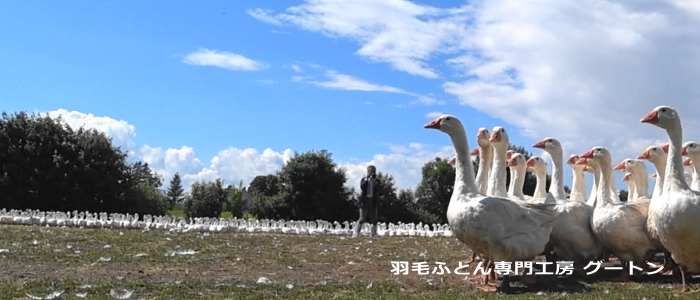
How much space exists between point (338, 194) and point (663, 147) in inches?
1268

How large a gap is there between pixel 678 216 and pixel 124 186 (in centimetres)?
3512

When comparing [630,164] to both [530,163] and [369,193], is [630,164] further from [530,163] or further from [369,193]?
[369,193]

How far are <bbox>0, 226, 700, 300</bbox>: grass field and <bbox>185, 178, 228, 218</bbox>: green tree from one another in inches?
1238

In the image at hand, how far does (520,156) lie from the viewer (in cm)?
1441

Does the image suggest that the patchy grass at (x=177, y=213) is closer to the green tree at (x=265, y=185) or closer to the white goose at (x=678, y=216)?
the green tree at (x=265, y=185)

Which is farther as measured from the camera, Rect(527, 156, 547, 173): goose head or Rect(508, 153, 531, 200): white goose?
Rect(527, 156, 547, 173): goose head

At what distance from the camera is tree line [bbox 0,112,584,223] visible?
37.8m

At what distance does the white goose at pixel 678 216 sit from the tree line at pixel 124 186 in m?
24.4

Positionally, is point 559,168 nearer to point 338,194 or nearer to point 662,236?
point 662,236

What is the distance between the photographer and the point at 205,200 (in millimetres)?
49062

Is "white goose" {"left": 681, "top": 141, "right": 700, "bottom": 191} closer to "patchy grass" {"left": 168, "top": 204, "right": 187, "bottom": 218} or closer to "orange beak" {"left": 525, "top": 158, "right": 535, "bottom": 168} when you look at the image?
"orange beak" {"left": 525, "top": 158, "right": 535, "bottom": 168}

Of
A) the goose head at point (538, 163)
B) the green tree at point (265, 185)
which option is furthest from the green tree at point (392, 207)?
the goose head at point (538, 163)

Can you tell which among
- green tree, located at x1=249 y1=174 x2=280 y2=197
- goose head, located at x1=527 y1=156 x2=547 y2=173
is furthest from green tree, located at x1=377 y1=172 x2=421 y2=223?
goose head, located at x1=527 y1=156 x2=547 y2=173

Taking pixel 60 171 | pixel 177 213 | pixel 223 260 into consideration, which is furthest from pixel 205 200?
pixel 223 260
